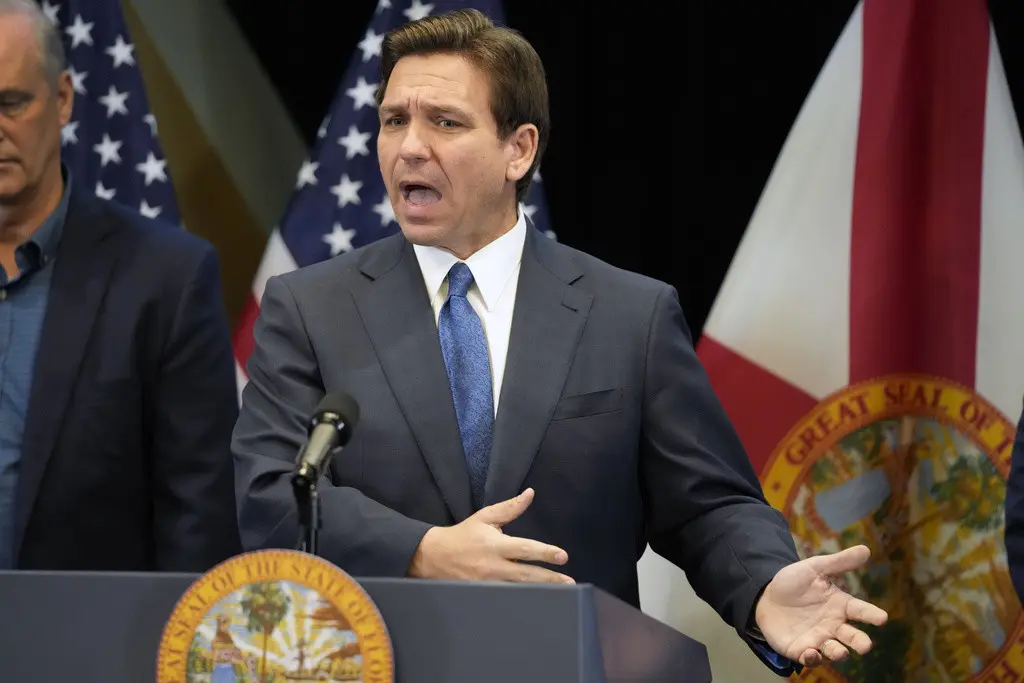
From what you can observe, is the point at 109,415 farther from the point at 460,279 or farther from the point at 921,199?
the point at 921,199

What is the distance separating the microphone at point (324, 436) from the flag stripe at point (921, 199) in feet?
5.64

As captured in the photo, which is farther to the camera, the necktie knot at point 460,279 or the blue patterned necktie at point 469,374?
the necktie knot at point 460,279

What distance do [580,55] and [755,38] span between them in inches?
16.6

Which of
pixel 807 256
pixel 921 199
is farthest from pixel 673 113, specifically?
pixel 921 199

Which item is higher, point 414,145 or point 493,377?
point 414,145

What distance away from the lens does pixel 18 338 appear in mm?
2670

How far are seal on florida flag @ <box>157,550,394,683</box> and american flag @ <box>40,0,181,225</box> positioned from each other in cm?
232

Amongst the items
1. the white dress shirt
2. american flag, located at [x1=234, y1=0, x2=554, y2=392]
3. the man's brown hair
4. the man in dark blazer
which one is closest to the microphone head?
the white dress shirt

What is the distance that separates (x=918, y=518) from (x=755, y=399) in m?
0.42

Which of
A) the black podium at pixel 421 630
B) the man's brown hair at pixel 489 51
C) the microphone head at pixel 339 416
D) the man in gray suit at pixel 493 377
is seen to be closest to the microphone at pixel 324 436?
the microphone head at pixel 339 416

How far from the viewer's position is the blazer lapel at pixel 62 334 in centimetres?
259

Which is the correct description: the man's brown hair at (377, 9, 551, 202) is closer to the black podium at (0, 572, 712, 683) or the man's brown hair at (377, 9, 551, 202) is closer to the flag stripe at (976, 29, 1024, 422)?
the black podium at (0, 572, 712, 683)

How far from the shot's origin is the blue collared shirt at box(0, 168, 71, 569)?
260 centimetres

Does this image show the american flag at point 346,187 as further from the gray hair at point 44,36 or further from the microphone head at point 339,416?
the microphone head at point 339,416
